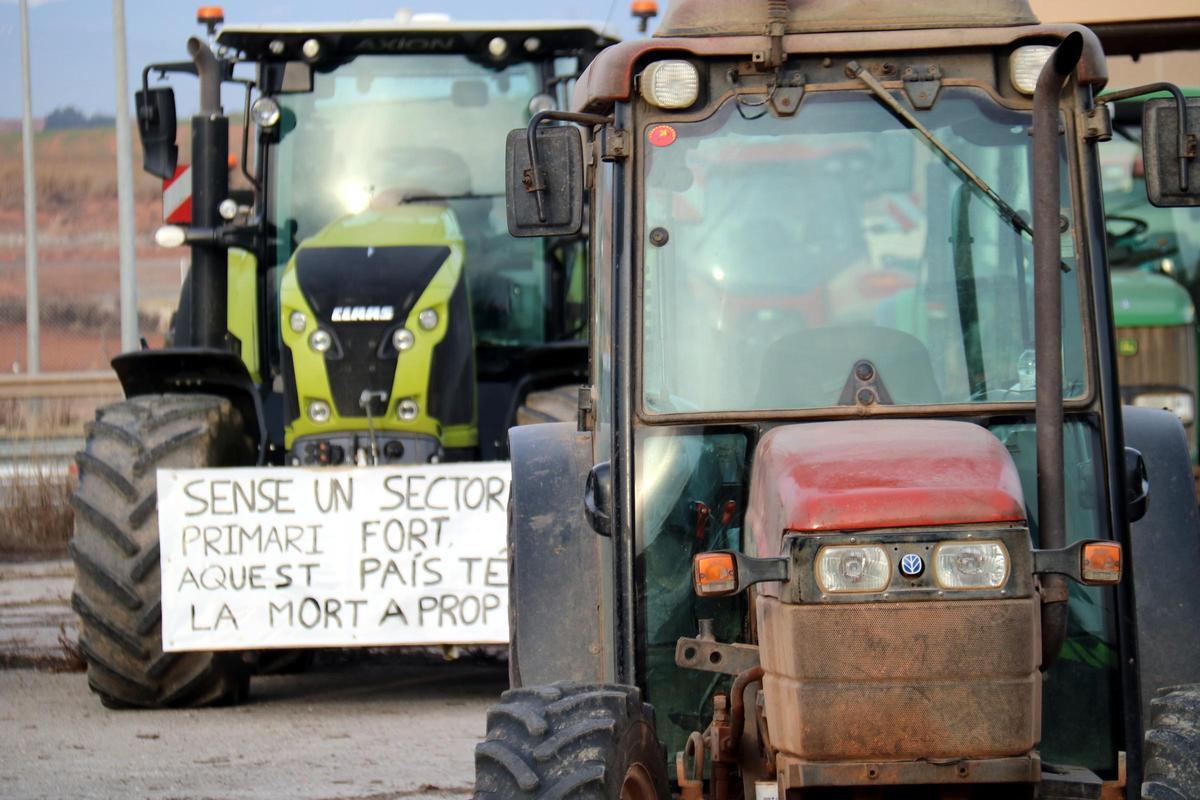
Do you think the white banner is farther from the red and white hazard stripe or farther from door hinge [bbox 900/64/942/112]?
door hinge [bbox 900/64/942/112]

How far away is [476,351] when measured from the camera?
8.59m

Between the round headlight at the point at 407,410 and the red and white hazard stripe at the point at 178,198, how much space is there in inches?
81.2

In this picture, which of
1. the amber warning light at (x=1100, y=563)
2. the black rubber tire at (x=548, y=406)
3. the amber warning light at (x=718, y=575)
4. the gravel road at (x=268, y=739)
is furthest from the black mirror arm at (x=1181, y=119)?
the black rubber tire at (x=548, y=406)

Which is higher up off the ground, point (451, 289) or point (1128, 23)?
point (1128, 23)

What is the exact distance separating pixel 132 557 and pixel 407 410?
1220 millimetres

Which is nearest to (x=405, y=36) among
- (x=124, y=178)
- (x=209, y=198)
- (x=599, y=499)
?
(x=209, y=198)

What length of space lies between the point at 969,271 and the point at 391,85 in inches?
193

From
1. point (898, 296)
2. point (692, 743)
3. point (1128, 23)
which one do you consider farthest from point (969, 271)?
point (1128, 23)

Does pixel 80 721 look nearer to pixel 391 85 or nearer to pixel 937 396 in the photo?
pixel 391 85

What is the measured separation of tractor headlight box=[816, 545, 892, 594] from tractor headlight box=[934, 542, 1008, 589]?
3.9 inches

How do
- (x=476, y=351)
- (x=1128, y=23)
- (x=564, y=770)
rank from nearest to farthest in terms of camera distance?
1. (x=564, y=770)
2. (x=476, y=351)
3. (x=1128, y=23)

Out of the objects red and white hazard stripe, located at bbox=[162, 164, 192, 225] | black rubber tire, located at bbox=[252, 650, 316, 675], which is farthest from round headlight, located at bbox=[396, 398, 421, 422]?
red and white hazard stripe, located at bbox=[162, 164, 192, 225]

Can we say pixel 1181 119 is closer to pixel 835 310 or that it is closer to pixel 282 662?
pixel 835 310

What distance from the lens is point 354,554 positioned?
800 cm
